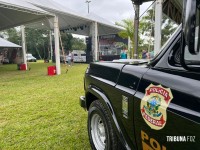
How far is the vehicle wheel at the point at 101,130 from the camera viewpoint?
7.19ft

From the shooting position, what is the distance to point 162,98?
54.4 inches

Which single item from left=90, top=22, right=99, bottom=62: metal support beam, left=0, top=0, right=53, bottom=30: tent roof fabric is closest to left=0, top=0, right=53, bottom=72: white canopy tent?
left=0, top=0, right=53, bottom=30: tent roof fabric

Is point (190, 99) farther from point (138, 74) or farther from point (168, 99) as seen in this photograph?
point (138, 74)

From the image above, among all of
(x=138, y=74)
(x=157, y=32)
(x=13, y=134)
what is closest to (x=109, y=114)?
(x=138, y=74)

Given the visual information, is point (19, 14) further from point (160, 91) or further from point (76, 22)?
point (160, 91)

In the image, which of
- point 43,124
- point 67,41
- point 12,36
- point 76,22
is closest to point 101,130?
point 43,124

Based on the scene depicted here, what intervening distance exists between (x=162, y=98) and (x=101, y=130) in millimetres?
1593

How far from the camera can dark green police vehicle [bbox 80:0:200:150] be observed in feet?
3.73

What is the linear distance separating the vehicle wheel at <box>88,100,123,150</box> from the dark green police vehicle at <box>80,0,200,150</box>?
0.01 m

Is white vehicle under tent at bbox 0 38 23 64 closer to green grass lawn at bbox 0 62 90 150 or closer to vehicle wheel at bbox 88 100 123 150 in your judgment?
green grass lawn at bbox 0 62 90 150

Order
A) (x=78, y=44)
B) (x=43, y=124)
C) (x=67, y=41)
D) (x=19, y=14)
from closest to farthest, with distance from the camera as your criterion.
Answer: (x=43, y=124) < (x=19, y=14) < (x=67, y=41) < (x=78, y=44)

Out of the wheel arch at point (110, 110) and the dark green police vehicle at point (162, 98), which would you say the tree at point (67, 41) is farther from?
the dark green police vehicle at point (162, 98)

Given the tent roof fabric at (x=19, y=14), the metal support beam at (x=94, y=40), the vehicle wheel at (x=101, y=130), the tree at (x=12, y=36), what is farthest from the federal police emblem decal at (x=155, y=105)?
the tree at (x=12, y=36)
